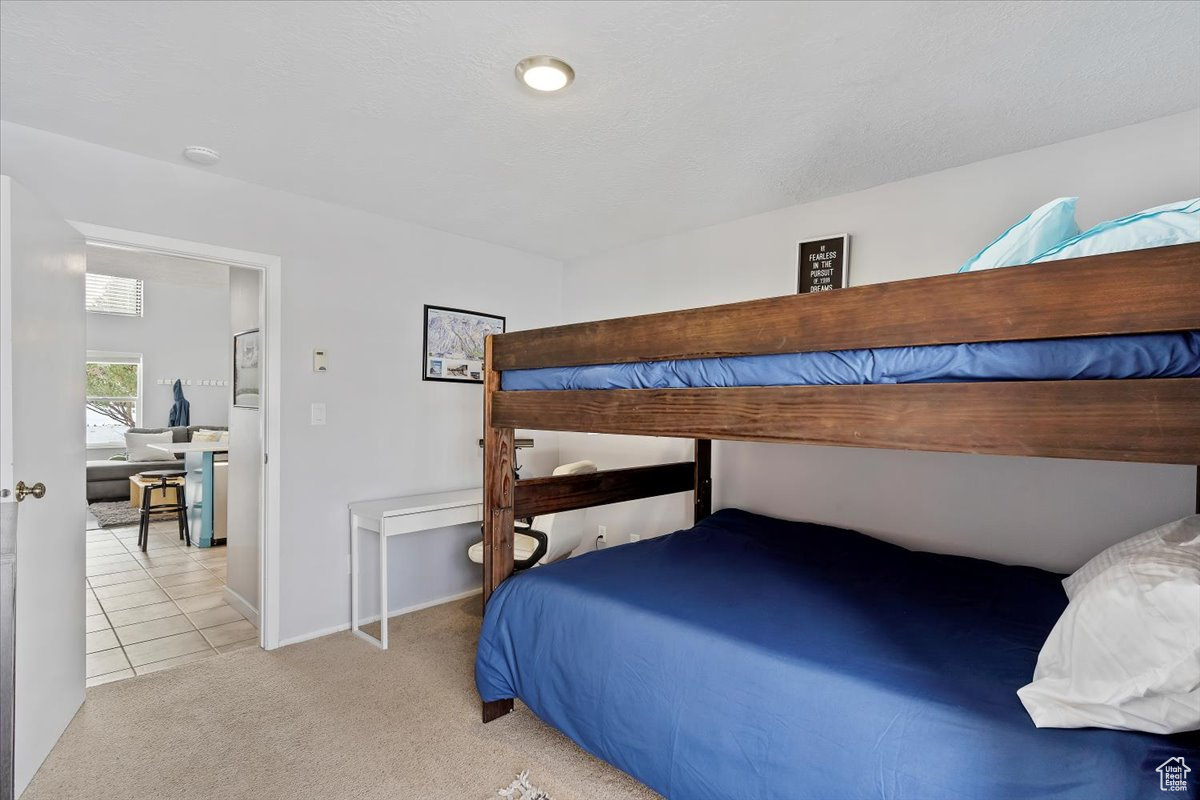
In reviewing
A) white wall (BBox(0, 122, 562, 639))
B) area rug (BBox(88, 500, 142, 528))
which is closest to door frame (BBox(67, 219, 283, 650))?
white wall (BBox(0, 122, 562, 639))

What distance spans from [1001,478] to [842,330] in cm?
167

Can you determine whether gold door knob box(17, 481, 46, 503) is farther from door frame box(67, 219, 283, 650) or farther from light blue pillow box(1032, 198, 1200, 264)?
light blue pillow box(1032, 198, 1200, 264)

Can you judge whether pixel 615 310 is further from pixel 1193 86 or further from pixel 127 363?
pixel 127 363

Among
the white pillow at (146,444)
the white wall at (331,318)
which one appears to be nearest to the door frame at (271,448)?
the white wall at (331,318)

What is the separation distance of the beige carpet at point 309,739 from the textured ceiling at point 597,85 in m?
2.31

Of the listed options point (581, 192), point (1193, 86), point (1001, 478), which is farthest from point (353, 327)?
point (1193, 86)

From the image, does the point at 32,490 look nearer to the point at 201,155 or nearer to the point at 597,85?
the point at 201,155

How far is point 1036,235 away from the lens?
4.44ft

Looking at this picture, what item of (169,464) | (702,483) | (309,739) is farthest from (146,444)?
(702,483)

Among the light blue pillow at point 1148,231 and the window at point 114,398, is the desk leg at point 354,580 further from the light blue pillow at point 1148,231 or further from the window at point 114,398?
the window at point 114,398

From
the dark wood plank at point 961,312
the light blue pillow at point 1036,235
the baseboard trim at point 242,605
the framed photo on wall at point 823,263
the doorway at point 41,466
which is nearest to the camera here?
the dark wood plank at point 961,312

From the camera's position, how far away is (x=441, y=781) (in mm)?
1896

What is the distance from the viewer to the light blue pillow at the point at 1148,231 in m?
1.08

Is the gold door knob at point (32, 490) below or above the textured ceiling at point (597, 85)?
below
